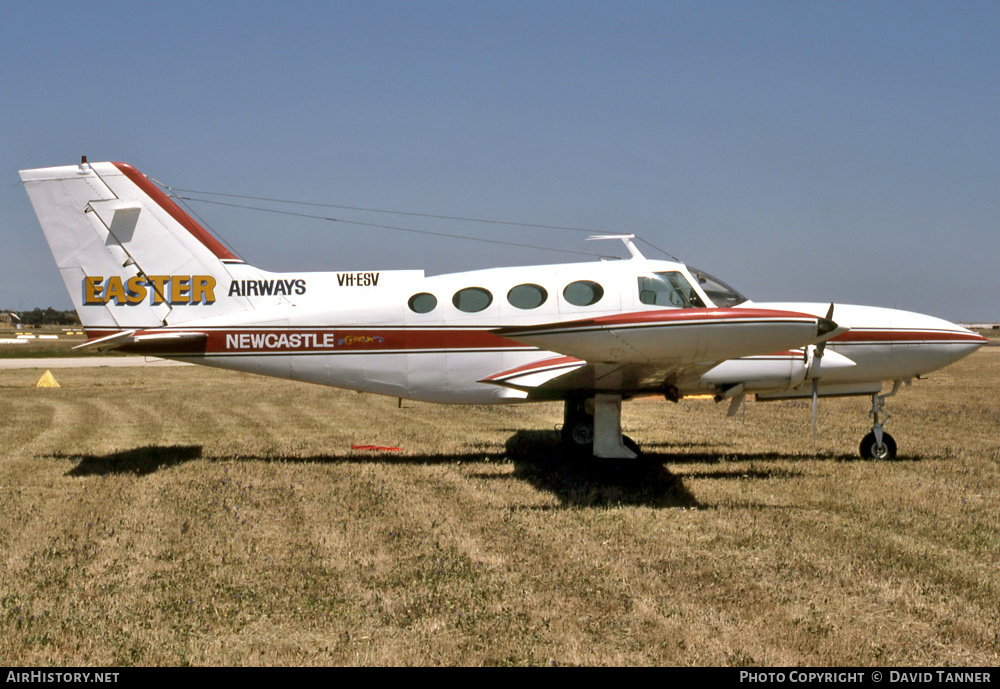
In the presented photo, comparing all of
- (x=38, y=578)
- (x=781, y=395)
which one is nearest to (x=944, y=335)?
(x=781, y=395)

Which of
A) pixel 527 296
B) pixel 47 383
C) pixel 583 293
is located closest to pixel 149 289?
pixel 527 296

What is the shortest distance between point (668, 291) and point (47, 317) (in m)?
159

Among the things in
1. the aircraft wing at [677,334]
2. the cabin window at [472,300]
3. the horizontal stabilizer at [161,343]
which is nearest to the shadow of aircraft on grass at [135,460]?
the horizontal stabilizer at [161,343]

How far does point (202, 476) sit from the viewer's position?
10.7 metres

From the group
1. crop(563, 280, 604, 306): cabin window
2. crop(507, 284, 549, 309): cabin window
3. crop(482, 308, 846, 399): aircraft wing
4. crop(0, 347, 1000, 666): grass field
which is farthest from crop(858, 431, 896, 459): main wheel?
crop(507, 284, 549, 309): cabin window

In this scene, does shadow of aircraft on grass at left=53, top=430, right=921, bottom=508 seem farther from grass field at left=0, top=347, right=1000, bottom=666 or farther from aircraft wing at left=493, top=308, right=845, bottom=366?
aircraft wing at left=493, top=308, right=845, bottom=366

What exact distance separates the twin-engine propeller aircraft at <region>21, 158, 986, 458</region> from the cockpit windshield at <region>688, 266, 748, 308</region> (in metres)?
0.02

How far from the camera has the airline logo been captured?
1179 cm

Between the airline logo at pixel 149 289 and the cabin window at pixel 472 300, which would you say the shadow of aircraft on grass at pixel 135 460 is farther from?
the cabin window at pixel 472 300

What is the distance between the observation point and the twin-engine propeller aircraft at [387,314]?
11414 millimetres

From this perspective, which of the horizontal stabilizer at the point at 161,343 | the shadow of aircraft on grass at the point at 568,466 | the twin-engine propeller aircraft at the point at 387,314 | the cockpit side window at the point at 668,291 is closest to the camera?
the shadow of aircraft on grass at the point at 568,466

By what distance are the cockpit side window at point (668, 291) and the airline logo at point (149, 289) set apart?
6.49m

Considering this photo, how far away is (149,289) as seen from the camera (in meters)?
11.9
